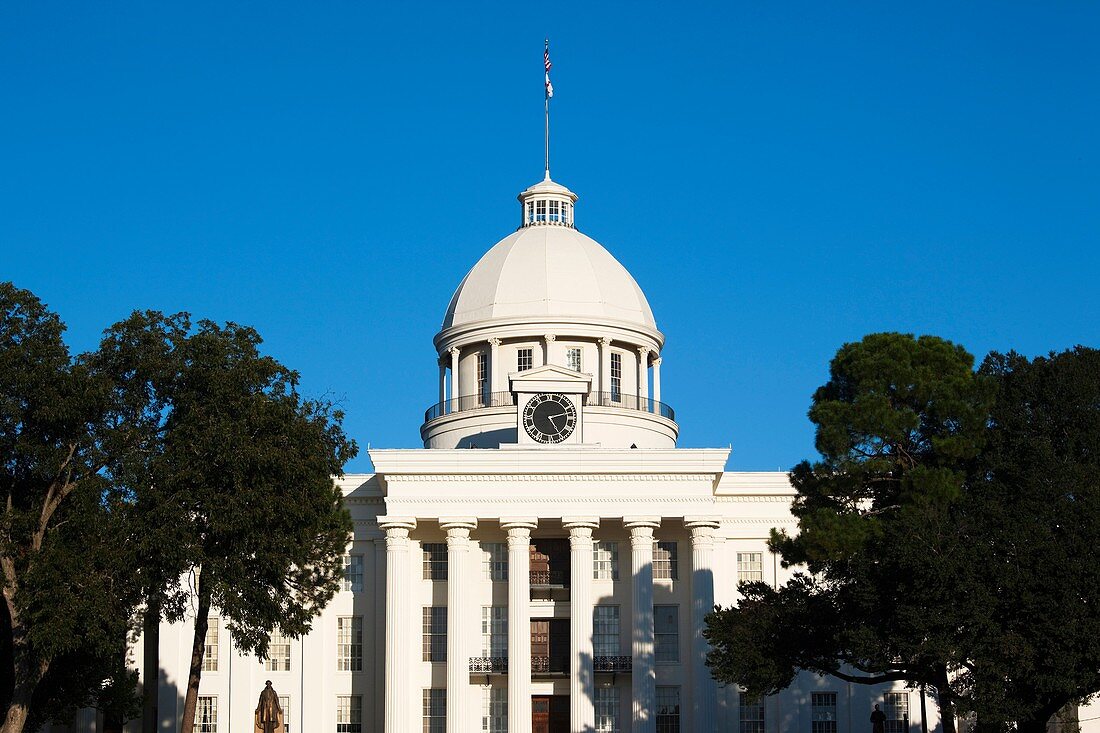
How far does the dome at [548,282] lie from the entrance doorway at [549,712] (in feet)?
53.9

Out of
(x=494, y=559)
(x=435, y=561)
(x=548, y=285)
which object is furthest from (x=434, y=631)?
(x=548, y=285)

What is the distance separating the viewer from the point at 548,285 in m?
75.1

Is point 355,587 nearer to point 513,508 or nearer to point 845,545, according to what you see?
point 513,508

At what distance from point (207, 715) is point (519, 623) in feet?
42.5

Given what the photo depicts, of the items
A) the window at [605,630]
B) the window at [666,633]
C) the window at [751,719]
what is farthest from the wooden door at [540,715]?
the window at [751,719]

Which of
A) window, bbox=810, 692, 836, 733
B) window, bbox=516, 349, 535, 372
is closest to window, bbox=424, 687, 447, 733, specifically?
window, bbox=810, 692, 836, 733

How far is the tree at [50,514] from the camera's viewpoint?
44.2 meters

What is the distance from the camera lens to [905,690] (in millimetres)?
67562

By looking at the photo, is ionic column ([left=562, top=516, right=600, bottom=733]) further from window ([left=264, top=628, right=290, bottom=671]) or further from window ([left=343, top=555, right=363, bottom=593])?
window ([left=264, top=628, right=290, bottom=671])

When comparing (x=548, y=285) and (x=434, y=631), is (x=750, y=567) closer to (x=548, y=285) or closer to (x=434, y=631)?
(x=434, y=631)

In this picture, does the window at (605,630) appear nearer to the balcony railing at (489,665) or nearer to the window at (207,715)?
the balcony railing at (489,665)

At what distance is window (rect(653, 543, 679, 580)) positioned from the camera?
6706cm

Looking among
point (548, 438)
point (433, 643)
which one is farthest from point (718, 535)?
point (433, 643)

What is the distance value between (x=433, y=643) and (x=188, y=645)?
30.5 ft
